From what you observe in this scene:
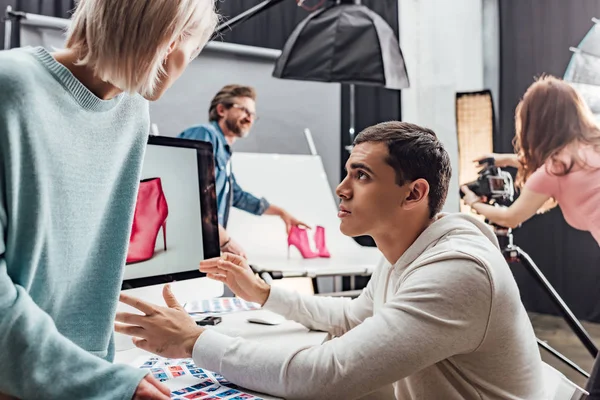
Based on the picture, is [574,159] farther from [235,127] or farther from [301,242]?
[235,127]

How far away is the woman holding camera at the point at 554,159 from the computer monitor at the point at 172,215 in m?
1.77

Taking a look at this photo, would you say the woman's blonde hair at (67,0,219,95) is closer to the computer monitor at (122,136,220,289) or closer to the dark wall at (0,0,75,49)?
the computer monitor at (122,136,220,289)

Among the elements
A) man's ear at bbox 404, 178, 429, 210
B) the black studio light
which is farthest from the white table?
the black studio light

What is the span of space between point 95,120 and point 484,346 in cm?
67

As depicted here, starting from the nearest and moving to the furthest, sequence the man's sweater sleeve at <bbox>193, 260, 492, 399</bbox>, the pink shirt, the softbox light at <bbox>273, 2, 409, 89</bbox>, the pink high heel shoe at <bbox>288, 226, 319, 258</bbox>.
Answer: the man's sweater sleeve at <bbox>193, 260, 492, 399</bbox>, the softbox light at <bbox>273, 2, 409, 89</bbox>, the pink shirt, the pink high heel shoe at <bbox>288, 226, 319, 258</bbox>

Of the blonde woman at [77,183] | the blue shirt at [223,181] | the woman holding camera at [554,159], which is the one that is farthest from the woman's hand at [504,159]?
the blonde woman at [77,183]

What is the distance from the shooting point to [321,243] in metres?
2.96

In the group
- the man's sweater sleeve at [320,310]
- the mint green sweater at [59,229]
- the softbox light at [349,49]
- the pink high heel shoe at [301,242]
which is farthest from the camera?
the pink high heel shoe at [301,242]

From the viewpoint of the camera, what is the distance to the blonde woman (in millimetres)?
536

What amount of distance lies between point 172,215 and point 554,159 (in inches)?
75.1

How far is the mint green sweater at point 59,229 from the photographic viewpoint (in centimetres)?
53

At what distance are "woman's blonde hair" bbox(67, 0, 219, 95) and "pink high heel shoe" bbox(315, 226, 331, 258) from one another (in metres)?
2.32

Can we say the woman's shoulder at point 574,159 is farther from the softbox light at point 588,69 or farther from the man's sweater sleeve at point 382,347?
the man's sweater sleeve at point 382,347

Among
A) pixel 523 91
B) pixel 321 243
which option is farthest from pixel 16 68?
pixel 523 91
